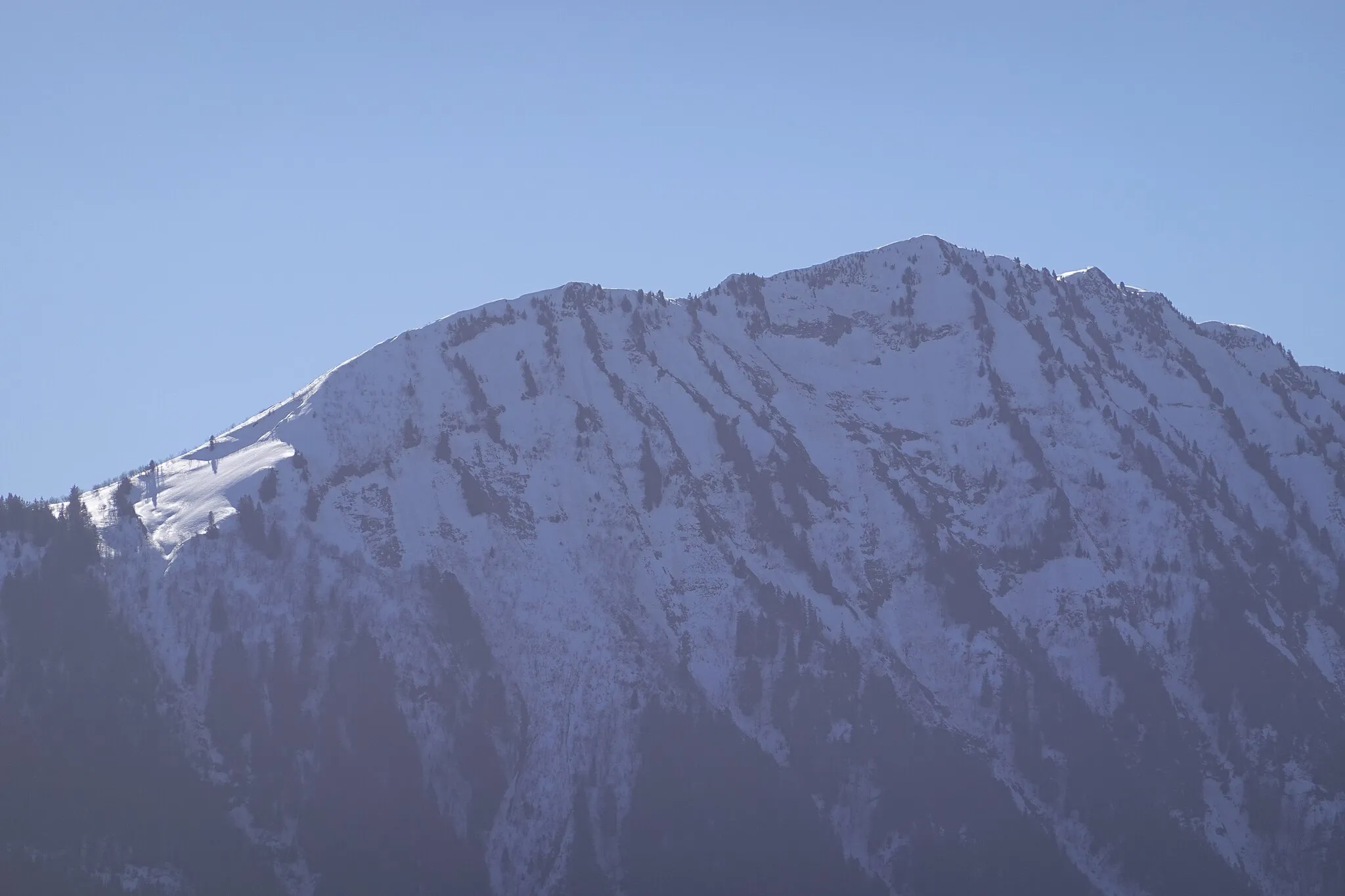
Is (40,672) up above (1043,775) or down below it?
above

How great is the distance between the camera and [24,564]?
181 meters

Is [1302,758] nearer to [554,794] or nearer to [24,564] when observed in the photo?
[554,794]

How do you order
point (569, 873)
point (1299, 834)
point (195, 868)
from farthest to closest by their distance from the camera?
point (1299, 834) < point (569, 873) < point (195, 868)

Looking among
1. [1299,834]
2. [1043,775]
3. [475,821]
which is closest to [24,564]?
[475,821]

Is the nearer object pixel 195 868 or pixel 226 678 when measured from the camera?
pixel 195 868

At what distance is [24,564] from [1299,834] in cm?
12591

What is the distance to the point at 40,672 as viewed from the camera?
17175 centimetres

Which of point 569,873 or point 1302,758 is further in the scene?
point 1302,758

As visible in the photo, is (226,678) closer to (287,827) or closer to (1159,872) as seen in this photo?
(287,827)

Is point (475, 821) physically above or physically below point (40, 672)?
below

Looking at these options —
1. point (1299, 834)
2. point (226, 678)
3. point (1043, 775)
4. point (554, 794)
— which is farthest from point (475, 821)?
point (1299, 834)

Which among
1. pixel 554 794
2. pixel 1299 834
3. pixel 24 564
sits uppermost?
pixel 24 564

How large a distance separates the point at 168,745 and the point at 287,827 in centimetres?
1298

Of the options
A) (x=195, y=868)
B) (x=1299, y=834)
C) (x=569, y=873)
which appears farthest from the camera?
(x=1299, y=834)
